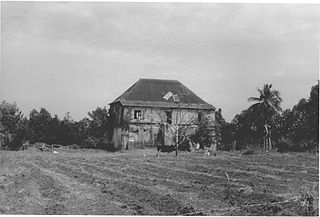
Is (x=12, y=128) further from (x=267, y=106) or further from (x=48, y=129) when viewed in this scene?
(x=267, y=106)

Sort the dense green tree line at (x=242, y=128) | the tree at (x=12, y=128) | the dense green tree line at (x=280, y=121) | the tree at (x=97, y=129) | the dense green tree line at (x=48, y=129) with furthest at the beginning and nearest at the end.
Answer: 1. the tree at (x=97, y=129)
2. the dense green tree line at (x=48, y=129)
3. the tree at (x=12, y=128)
4. the dense green tree line at (x=242, y=128)
5. the dense green tree line at (x=280, y=121)

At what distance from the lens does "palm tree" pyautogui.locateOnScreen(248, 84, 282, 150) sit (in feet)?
22.4

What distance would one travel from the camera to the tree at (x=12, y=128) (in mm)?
8738

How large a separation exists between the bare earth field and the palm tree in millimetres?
879

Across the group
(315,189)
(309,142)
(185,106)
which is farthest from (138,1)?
(185,106)

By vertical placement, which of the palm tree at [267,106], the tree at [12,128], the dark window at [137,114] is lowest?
the tree at [12,128]

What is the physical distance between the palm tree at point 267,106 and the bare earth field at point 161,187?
88cm

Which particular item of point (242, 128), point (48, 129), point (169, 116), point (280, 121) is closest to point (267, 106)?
point (280, 121)

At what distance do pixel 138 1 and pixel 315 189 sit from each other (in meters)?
3.32

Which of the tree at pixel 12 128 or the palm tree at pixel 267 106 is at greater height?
the palm tree at pixel 267 106

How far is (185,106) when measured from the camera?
16.6 m

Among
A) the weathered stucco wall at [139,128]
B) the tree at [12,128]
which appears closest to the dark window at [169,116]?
the weathered stucco wall at [139,128]

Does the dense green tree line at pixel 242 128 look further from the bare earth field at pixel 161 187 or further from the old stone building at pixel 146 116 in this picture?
the old stone building at pixel 146 116

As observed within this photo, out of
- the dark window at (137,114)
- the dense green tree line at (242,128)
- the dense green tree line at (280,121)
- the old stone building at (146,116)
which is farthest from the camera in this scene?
the dark window at (137,114)
